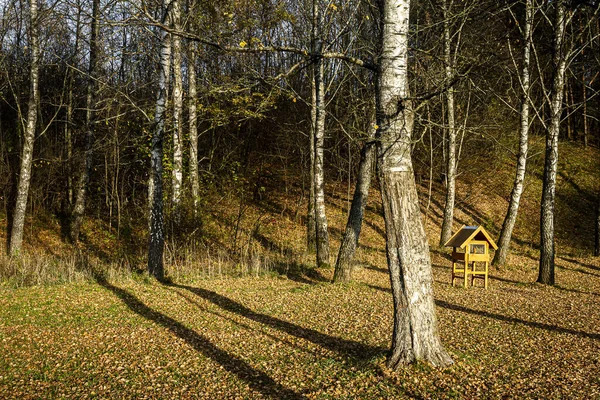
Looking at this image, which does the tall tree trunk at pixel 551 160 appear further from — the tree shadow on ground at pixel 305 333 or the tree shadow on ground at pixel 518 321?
the tree shadow on ground at pixel 305 333

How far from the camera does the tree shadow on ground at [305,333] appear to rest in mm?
5926

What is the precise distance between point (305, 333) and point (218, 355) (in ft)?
4.67

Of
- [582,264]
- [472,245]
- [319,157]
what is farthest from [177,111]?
[582,264]

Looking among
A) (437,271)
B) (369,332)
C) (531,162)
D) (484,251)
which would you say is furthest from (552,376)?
(531,162)

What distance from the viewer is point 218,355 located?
6.02 m

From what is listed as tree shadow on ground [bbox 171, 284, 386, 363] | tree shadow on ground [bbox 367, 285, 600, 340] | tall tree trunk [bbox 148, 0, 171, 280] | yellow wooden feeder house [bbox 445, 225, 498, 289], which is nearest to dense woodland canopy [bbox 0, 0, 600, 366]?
tall tree trunk [bbox 148, 0, 171, 280]

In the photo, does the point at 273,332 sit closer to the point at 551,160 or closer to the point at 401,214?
the point at 401,214

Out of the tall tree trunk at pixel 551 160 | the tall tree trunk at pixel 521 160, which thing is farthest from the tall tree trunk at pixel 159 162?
the tall tree trunk at pixel 521 160

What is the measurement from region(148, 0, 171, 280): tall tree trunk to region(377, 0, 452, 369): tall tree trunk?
6.26 meters

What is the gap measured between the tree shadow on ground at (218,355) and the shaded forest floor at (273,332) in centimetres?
3

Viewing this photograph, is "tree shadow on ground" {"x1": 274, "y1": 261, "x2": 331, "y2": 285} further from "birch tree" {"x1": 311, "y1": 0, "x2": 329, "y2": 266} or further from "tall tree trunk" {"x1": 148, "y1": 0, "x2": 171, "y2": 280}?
"tall tree trunk" {"x1": 148, "y1": 0, "x2": 171, "y2": 280}

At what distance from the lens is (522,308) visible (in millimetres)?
8406

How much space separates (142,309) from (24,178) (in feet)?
25.5

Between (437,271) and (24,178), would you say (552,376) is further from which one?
(24,178)
